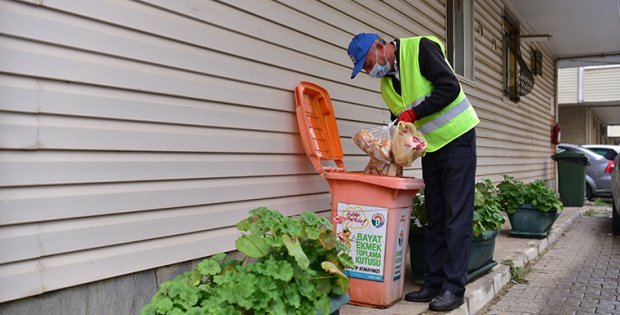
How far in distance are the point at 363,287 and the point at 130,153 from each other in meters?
1.81

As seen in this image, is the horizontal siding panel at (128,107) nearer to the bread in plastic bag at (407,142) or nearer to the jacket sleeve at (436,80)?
the bread in plastic bag at (407,142)

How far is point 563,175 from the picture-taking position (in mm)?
12648

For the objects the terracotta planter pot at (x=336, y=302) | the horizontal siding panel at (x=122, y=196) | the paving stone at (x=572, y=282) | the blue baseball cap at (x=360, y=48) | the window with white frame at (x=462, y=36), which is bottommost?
the paving stone at (x=572, y=282)

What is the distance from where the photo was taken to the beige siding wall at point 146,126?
2.34 meters

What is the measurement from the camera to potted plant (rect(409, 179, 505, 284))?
4441mm

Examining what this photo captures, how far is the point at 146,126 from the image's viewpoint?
9.53 feet

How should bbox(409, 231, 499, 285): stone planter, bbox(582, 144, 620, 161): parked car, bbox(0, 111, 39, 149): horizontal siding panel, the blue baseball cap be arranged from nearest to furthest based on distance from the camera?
bbox(0, 111, 39, 149): horizontal siding panel, the blue baseball cap, bbox(409, 231, 499, 285): stone planter, bbox(582, 144, 620, 161): parked car

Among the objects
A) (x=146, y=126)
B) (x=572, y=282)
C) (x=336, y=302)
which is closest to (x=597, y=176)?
(x=572, y=282)

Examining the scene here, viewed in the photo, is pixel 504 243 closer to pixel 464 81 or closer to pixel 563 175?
pixel 464 81

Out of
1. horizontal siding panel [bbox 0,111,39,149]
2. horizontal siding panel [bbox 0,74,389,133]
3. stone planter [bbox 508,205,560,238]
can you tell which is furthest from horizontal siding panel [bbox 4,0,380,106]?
stone planter [bbox 508,205,560,238]

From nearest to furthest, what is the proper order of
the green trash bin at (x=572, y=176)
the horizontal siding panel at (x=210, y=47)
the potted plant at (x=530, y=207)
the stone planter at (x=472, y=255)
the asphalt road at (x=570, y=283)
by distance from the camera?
the horizontal siding panel at (x=210, y=47)
the stone planter at (x=472, y=255)
the asphalt road at (x=570, y=283)
the potted plant at (x=530, y=207)
the green trash bin at (x=572, y=176)

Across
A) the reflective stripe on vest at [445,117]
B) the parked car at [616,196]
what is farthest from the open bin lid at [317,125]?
the parked car at [616,196]

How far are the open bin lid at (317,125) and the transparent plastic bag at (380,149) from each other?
0.35m

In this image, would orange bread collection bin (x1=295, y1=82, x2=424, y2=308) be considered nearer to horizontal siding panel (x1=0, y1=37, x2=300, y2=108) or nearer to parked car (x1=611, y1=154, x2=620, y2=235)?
horizontal siding panel (x1=0, y1=37, x2=300, y2=108)
